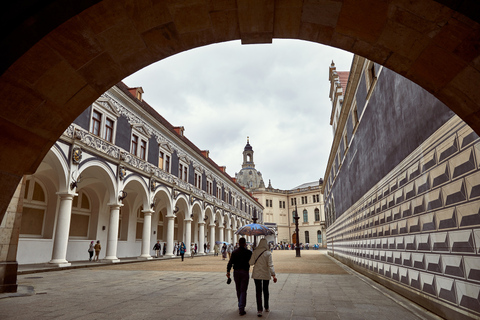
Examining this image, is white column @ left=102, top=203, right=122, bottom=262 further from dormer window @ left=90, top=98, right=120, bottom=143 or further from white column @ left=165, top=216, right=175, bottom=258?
white column @ left=165, top=216, right=175, bottom=258

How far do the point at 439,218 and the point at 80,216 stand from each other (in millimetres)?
20452

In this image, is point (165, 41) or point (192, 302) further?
point (192, 302)

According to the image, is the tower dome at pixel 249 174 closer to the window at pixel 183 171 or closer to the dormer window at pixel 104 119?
the window at pixel 183 171

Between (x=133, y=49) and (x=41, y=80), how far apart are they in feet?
3.23

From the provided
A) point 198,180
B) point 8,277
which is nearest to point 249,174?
point 198,180

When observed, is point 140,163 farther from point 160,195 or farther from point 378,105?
point 378,105

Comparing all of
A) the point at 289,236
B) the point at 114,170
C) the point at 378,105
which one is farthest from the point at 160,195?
the point at 289,236

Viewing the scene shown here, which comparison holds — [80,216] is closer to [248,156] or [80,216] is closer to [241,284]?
[241,284]

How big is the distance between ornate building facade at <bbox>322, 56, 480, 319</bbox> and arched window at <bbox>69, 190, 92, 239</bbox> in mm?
17113

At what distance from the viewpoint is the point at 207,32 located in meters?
3.64

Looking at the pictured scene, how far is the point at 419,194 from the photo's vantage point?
6441 mm

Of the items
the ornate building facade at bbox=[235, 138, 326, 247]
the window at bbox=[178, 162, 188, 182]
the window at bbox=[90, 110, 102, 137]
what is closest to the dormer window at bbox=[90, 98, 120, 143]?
the window at bbox=[90, 110, 102, 137]

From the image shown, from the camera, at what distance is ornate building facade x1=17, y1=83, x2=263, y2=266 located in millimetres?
15531

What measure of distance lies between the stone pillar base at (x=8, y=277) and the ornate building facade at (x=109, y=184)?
5.42 m
